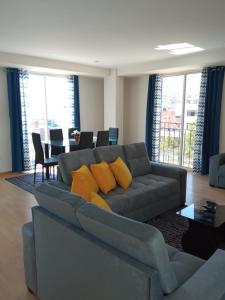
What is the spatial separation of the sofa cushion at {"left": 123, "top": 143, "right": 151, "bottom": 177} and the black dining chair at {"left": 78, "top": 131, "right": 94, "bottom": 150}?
1.43 meters

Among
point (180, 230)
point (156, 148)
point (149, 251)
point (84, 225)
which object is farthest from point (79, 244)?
point (156, 148)

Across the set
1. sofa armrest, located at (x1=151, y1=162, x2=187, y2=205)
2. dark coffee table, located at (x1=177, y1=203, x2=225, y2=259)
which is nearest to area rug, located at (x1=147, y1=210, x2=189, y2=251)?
dark coffee table, located at (x1=177, y1=203, x2=225, y2=259)

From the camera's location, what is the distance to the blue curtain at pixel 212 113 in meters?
5.16

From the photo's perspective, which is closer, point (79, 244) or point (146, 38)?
point (79, 244)

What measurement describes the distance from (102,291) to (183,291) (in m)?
0.44

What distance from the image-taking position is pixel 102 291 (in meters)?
1.34

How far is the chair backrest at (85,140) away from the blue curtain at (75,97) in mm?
1809

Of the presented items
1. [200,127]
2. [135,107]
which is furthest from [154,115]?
[200,127]

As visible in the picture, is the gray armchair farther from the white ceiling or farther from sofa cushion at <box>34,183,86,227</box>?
sofa cushion at <box>34,183,86,227</box>

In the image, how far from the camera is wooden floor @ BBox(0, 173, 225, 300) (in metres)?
2.10

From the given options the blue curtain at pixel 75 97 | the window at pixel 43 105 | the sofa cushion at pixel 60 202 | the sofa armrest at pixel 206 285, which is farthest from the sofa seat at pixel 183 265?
the blue curtain at pixel 75 97

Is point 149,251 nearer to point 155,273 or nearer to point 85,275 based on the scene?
point 155,273

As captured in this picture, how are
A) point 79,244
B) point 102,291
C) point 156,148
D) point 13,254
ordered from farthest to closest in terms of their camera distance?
point 156,148, point 13,254, point 79,244, point 102,291

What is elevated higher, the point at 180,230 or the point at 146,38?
the point at 146,38
